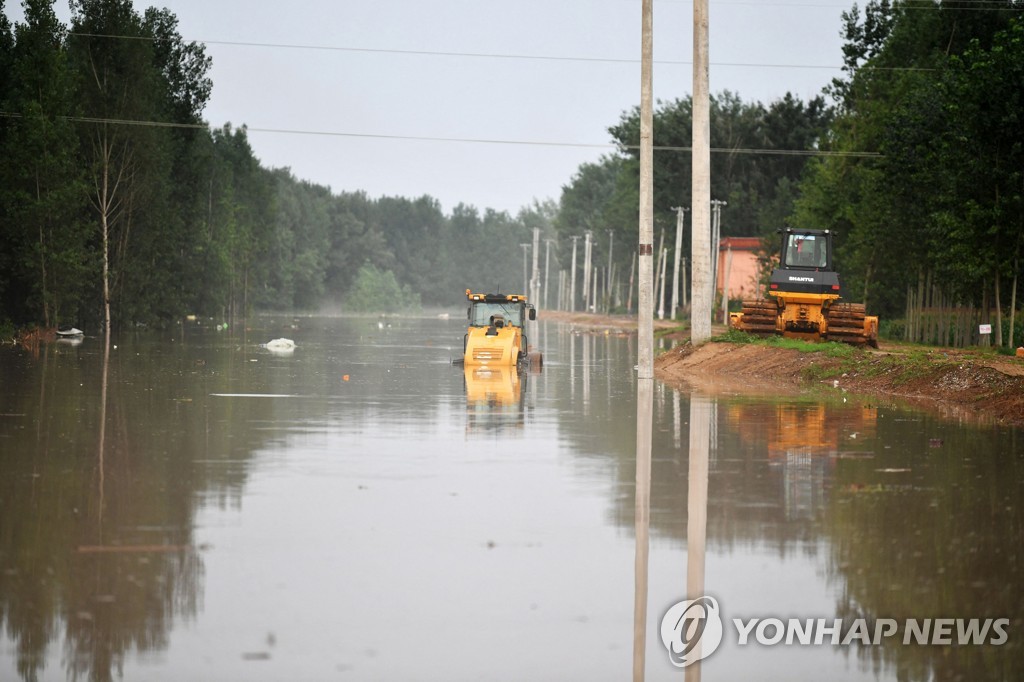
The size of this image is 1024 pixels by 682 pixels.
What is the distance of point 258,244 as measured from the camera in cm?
13650

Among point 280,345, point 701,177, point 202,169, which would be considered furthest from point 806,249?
point 202,169

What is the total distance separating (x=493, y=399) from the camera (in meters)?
25.7

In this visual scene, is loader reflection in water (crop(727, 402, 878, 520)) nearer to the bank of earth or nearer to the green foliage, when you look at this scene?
the bank of earth

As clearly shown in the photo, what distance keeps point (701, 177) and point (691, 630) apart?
107 feet

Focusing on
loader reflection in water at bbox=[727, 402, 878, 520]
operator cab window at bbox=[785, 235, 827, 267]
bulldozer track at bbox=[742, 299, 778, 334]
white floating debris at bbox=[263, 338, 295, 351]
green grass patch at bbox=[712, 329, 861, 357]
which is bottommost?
white floating debris at bbox=[263, 338, 295, 351]

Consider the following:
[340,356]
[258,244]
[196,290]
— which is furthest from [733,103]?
[340,356]

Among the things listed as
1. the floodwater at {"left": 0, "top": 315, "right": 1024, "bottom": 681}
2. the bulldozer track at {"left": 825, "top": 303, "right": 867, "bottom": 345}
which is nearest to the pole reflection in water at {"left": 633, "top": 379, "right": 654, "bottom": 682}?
the floodwater at {"left": 0, "top": 315, "right": 1024, "bottom": 681}

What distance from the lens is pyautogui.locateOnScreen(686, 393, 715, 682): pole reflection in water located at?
29.3 feet

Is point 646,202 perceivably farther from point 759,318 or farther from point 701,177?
point 759,318

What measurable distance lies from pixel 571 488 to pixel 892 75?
60.8m

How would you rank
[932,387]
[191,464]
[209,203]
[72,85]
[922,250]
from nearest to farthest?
[191,464]
[932,387]
[922,250]
[72,85]
[209,203]

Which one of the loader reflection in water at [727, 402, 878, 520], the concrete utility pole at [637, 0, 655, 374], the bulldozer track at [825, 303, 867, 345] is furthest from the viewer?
the bulldozer track at [825, 303, 867, 345]

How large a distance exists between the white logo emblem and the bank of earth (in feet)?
45.5

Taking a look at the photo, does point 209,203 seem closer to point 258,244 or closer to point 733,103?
point 258,244
